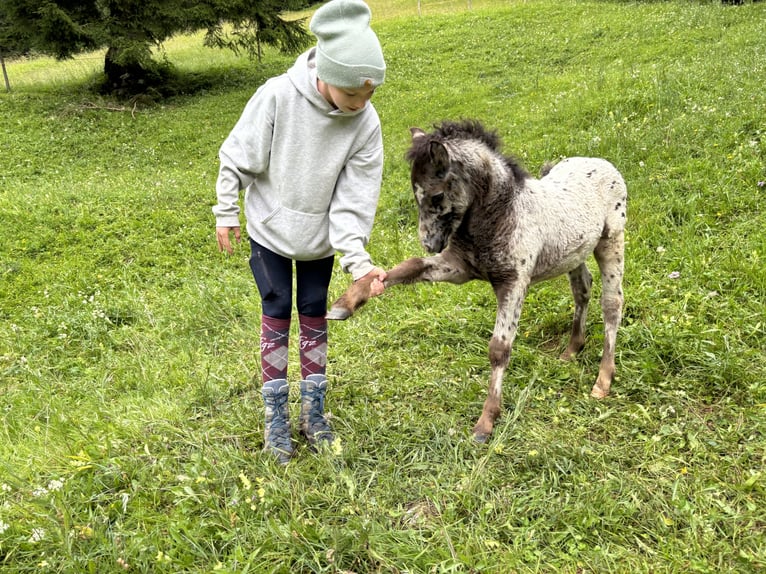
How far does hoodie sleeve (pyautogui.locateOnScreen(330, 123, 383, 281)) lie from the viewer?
9.27ft

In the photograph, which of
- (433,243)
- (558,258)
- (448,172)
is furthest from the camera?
(558,258)

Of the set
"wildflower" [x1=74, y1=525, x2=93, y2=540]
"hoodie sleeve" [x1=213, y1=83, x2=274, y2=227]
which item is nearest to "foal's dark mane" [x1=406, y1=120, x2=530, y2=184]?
"hoodie sleeve" [x1=213, y1=83, x2=274, y2=227]

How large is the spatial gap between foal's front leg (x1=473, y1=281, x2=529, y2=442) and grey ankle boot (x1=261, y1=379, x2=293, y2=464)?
112cm

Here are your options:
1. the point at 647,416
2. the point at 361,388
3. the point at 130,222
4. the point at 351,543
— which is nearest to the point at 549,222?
the point at 647,416

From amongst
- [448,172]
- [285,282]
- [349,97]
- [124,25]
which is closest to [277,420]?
[285,282]

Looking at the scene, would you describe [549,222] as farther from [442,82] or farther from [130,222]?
[442,82]

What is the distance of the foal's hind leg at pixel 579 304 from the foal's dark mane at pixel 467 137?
1120mm

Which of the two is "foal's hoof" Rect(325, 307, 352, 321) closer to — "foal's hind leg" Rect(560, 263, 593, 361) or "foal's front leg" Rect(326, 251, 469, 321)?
"foal's front leg" Rect(326, 251, 469, 321)

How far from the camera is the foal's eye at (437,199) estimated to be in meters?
2.96

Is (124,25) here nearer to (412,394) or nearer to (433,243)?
(412,394)

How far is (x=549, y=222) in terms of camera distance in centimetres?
346

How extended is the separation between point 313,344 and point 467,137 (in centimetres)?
149

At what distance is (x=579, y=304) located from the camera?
167 inches

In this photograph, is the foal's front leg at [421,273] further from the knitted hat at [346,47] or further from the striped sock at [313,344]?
the knitted hat at [346,47]
